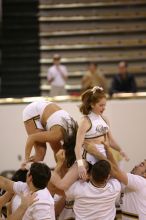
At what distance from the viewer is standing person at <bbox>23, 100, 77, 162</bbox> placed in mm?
5023

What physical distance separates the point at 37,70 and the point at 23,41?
0.74 meters

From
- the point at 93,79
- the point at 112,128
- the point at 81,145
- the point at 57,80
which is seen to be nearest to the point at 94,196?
the point at 81,145

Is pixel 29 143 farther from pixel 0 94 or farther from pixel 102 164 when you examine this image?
pixel 0 94

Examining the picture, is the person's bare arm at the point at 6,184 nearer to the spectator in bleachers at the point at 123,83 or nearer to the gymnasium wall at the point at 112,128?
Result: the gymnasium wall at the point at 112,128

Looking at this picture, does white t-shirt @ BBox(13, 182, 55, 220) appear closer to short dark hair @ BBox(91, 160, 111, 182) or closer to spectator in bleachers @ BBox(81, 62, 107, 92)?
short dark hair @ BBox(91, 160, 111, 182)

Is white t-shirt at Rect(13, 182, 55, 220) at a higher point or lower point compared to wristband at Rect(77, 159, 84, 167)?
lower

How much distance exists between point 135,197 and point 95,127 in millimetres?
702

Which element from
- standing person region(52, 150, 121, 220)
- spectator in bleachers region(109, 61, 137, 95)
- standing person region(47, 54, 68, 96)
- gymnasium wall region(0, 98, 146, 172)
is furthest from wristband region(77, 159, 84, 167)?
standing person region(47, 54, 68, 96)

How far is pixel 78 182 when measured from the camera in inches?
184

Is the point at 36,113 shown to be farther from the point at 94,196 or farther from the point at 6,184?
the point at 94,196

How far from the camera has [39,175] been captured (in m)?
4.22

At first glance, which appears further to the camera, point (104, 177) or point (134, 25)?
point (134, 25)

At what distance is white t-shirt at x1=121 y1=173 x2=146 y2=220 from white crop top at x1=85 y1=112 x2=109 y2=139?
1.33 ft

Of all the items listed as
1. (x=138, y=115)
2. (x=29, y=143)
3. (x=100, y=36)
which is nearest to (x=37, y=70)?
(x=100, y=36)
